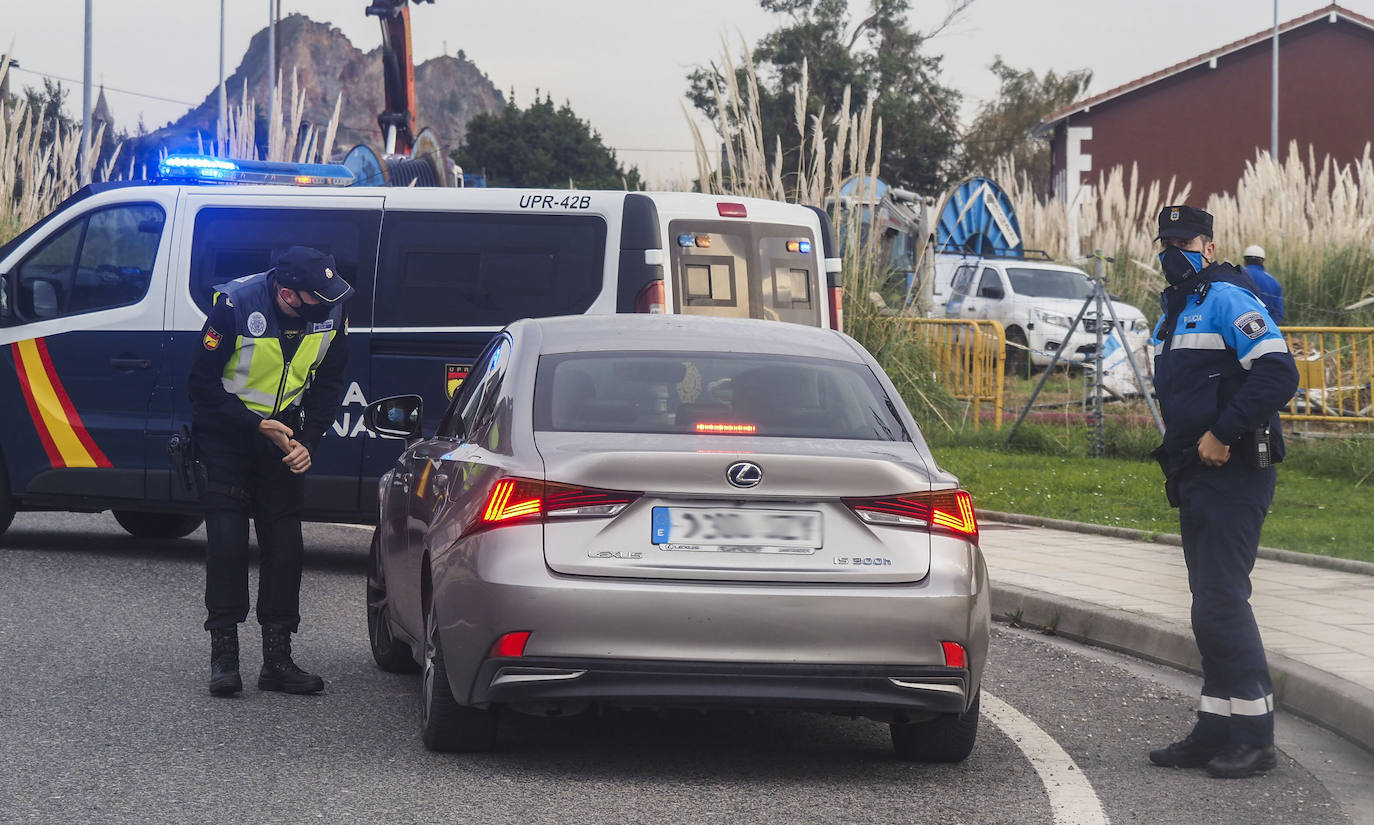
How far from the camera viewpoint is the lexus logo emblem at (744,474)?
17.7 ft

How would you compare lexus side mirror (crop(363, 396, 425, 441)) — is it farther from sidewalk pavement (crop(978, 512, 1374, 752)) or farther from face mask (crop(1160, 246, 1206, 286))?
sidewalk pavement (crop(978, 512, 1374, 752))

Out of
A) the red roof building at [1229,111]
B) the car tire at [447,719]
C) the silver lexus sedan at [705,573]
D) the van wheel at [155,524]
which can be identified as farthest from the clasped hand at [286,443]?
the red roof building at [1229,111]

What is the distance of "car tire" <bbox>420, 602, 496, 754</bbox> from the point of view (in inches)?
230

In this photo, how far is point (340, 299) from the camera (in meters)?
7.11

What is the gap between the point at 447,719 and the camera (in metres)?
5.87

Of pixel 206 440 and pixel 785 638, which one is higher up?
pixel 206 440

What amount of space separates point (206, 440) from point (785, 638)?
9.49ft

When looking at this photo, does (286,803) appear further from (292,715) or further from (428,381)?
(428,381)

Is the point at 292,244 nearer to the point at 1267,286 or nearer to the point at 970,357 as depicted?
the point at 1267,286

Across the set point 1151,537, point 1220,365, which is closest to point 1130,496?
point 1151,537

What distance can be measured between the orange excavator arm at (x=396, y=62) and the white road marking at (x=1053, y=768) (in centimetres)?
1895

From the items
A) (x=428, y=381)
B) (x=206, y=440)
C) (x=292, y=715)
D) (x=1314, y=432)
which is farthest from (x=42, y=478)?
(x=1314, y=432)

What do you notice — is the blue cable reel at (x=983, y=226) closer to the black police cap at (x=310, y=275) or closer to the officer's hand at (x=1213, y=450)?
the black police cap at (x=310, y=275)

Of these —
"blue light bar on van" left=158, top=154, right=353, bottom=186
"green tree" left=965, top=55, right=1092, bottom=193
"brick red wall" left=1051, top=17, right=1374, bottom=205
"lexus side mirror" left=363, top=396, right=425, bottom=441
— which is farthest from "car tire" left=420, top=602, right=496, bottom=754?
"green tree" left=965, top=55, right=1092, bottom=193
